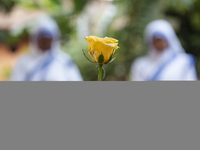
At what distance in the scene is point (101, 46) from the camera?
12.3 inches

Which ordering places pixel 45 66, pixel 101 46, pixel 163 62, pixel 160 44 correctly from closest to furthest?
pixel 101 46, pixel 45 66, pixel 163 62, pixel 160 44

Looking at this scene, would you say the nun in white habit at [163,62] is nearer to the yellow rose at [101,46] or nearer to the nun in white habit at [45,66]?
the nun in white habit at [45,66]

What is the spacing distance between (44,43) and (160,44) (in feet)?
3.16

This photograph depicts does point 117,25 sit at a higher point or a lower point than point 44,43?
higher

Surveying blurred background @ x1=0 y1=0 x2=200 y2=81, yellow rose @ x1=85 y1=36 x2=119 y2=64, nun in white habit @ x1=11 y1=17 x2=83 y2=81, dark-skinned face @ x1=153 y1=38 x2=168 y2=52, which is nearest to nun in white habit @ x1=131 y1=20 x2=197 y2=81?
dark-skinned face @ x1=153 y1=38 x2=168 y2=52

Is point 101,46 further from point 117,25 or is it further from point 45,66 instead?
point 117,25

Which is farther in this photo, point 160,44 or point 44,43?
point 160,44

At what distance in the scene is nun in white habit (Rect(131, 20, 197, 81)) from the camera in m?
2.09

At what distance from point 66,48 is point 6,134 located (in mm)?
4106

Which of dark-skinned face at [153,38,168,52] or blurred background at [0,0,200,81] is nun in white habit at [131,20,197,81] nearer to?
dark-skinned face at [153,38,168,52]

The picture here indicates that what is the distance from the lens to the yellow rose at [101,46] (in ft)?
1.00

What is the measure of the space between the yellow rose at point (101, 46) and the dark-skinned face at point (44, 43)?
1953 millimetres

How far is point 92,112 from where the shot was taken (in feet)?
0.97

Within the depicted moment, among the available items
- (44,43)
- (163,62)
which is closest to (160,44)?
(163,62)
